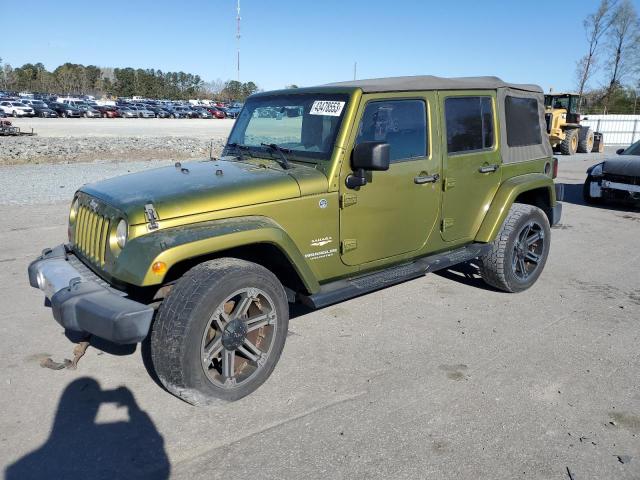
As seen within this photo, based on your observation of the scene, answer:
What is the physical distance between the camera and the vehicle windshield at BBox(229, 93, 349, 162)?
3842 mm

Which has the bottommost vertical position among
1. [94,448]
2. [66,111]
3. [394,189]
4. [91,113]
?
[94,448]

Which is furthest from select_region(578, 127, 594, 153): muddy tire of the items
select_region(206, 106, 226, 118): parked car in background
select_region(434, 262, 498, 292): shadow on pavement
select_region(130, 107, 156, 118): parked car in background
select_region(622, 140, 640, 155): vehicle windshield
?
select_region(206, 106, 226, 118): parked car in background

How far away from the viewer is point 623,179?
9609 mm

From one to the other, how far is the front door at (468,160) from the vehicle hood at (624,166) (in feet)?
19.3

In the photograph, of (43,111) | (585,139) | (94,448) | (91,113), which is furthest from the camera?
(91,113)

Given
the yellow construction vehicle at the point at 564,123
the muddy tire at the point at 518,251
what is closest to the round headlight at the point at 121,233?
the muddy tire at the point at 518,251

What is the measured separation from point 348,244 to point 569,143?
61.5ft

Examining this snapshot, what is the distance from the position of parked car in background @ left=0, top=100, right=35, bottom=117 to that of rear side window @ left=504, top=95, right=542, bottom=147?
164 feet

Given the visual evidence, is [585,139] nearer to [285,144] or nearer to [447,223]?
[447,223]

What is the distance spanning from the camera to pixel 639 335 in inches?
171

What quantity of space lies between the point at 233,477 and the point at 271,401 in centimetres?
72

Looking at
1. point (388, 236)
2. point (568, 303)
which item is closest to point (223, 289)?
point (388, 236)

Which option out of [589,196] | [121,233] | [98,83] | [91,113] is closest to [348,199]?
[121,233]

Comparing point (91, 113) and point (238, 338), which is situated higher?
point (91, 113)
